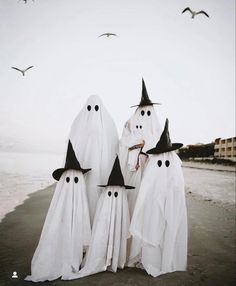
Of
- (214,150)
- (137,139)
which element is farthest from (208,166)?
(137,139)

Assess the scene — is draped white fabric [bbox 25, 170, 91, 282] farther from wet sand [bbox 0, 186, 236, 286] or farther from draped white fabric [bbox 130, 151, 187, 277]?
draped white fabric [bbox 130, 151, 187, 277]

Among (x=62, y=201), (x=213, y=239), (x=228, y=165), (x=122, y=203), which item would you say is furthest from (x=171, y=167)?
(x=228, y=165)

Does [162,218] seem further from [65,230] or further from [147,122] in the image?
[147,122]

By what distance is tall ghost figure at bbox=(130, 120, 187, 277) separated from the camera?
4008 mm

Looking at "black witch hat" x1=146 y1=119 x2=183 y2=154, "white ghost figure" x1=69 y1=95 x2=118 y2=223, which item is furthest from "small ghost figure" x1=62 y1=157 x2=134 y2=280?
"black witch hat" x1=146 y1=119 x2=183 y2=154

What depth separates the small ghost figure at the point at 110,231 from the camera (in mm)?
3980

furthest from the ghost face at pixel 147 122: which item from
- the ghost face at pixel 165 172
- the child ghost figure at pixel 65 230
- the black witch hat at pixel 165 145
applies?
the child ghost figure at pixel 65 230

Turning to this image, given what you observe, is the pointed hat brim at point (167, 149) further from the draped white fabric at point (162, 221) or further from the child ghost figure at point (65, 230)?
the child ghost figure at point (65, 230)

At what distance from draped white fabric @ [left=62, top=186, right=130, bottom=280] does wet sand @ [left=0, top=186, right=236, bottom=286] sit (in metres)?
0.15

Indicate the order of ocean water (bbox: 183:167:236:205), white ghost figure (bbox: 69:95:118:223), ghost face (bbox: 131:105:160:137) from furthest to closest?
ocean water (bbox: 183:167:236:205) → ghost face (bbox: 131:105:160:137) → white ghost figure (bbox: 69:95:118:223)

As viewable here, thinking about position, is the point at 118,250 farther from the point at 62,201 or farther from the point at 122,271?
the point at 62,201

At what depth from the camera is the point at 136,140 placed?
15.3ft

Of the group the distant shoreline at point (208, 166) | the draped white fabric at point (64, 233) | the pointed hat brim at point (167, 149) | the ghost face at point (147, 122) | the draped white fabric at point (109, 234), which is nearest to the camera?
the draped white fabric at point (64, 233)

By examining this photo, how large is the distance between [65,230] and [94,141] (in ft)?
5.32
